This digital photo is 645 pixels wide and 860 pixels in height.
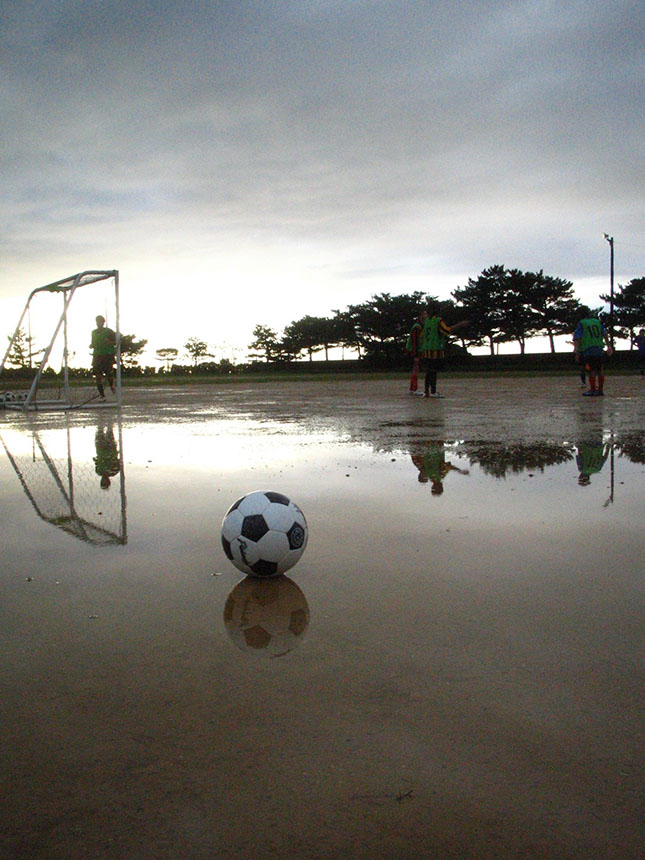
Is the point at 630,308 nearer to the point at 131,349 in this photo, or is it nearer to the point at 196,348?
the point at 131,349

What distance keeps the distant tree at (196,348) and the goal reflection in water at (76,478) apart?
400 ft

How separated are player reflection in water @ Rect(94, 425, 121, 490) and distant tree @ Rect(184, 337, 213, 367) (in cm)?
12182

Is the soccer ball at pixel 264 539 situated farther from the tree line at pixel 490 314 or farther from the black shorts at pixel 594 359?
the tree line at pixel 490 314

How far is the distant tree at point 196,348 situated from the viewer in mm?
131750

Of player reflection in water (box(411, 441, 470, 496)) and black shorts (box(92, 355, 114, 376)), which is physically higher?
black shorts (box(92, 355, 114, 376))

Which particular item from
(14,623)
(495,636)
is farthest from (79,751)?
(495,636)

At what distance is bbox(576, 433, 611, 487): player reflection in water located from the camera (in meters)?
6.29

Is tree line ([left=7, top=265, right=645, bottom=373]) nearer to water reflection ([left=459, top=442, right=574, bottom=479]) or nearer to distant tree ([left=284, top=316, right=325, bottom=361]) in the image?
distant tree ([left=284, top=316, right=325, bottom=361])

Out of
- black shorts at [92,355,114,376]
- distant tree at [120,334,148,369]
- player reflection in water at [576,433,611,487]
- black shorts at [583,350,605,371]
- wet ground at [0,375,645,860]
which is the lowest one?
wet ground at [0,375,645,860]

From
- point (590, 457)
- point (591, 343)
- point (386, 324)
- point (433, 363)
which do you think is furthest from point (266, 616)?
point (386, 324)

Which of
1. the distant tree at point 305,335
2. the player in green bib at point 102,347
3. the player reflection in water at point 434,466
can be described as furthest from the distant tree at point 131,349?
the player reflection in water at point 434,466

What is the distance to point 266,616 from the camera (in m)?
Answer: 3.01

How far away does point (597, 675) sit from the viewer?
241 centimetres

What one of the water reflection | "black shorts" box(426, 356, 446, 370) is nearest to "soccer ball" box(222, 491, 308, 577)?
the water reflection
